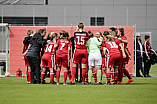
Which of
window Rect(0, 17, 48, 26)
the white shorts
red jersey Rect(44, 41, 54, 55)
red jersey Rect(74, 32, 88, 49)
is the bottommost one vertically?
the white shorts

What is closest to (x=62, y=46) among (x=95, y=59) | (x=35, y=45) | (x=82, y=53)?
(x=82, y=53)

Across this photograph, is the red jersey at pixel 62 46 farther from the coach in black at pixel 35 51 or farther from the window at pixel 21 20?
the window at pixel 21 20

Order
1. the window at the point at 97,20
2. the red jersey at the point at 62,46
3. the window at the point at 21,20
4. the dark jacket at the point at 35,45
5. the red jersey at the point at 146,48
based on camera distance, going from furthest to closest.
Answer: the window at the point at 97,20
the window at the point at 21,20
the red jersey at the point at 146,48
the dark jacket at the point at 35,45
the red jersey at the point at 62,46

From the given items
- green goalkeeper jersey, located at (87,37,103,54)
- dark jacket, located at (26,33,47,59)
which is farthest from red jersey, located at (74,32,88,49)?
dark jacket, located at (26,33,47,59)

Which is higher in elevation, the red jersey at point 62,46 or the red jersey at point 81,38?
the red jersey at point 81,38

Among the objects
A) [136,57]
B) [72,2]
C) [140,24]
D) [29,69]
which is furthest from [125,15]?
[29,69]

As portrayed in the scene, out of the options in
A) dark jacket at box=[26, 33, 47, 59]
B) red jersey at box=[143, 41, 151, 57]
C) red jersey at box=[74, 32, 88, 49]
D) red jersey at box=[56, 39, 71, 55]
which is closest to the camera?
red jersey at box=[74, 32, 88, 49]

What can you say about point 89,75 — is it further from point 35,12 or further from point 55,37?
point 35,12

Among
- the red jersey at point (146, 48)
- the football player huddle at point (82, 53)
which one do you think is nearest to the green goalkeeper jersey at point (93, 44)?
the football player huddle at point (82, 53)

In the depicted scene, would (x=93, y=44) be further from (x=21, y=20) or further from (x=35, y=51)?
(x=21, y=20)

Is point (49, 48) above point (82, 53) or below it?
above

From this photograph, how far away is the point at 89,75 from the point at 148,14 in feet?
80.5

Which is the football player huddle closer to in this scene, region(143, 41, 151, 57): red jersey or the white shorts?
the white shorts

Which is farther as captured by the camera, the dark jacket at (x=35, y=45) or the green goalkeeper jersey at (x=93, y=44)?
the dark jacket at (x=35, y=45)
